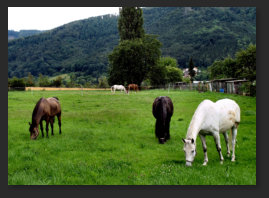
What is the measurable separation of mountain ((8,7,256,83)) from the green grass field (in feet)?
3.26

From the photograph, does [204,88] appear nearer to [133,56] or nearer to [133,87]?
[133,87]

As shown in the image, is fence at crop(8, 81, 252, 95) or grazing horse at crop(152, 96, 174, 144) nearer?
fence at crop(8, 81, 252, 95)

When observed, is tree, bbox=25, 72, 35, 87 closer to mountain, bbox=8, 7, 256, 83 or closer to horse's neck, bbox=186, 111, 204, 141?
mountain, bbox=8, 7, 256, 83

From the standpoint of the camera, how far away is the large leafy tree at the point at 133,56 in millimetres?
6520

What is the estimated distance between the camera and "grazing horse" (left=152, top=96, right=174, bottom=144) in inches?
251

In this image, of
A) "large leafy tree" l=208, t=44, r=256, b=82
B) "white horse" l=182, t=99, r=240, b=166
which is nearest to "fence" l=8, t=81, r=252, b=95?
"large leafy tree" l=208, t=44, r=256, b=82

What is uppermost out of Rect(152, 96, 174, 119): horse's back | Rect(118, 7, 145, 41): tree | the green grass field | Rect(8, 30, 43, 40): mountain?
Rect(118, 7, 145, 41): tree

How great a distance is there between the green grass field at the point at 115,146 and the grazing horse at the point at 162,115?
0.54ft

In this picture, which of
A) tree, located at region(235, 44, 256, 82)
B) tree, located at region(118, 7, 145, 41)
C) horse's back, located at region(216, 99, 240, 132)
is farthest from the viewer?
tree, located at region(118, 7, 145, 41)

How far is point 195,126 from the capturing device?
4.37m

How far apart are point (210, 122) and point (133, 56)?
3261 mm

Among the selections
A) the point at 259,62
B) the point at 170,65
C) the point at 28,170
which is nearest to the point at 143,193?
the point at 28,170

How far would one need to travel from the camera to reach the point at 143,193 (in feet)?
12.7

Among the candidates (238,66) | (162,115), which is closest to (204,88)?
(238,66)
